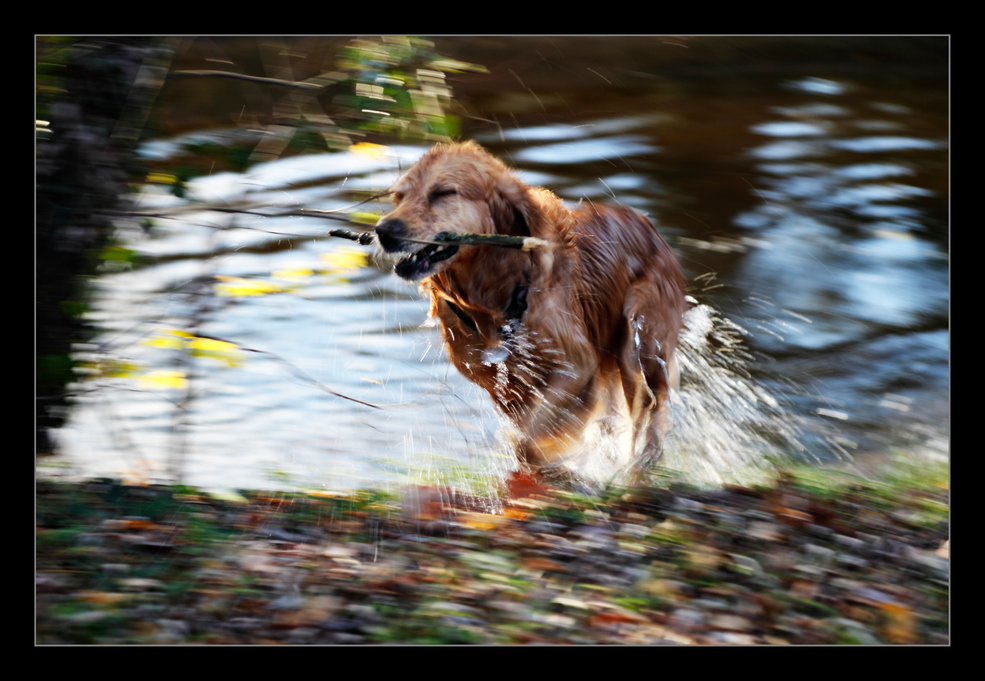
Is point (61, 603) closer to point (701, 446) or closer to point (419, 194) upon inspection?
point (419, 194)

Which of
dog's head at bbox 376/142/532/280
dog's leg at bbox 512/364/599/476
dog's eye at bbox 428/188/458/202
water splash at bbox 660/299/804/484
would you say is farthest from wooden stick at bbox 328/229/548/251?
water splash at bbox 660/299/804/484

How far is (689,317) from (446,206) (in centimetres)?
126

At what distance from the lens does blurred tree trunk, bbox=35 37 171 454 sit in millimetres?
2459

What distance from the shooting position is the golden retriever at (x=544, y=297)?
2385mm

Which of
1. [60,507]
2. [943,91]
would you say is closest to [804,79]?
[943,91]

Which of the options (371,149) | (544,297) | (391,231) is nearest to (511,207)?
(544,297)

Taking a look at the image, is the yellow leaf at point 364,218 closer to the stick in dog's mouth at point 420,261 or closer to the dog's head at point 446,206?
the dog's head at point 446,206

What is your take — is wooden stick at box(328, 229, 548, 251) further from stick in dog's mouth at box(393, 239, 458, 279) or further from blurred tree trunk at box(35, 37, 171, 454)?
blurred tree trunk at box(35, 37, 171, 454)

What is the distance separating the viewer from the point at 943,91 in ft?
8.78

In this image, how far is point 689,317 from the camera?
2.86 m

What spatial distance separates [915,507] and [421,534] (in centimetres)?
201

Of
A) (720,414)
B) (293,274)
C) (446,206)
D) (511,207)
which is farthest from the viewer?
(720,414)

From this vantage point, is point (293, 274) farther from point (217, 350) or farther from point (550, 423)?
point (550, 423)

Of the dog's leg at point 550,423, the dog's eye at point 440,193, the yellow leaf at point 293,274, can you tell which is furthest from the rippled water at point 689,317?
the dog's eye at point 440,193
